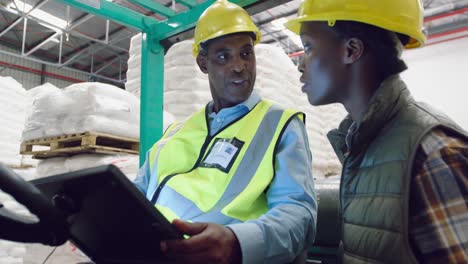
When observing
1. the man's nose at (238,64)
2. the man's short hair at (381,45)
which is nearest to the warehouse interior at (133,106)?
the man's nose at (238,64)

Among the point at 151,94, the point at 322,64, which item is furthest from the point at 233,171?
the point at 151,94

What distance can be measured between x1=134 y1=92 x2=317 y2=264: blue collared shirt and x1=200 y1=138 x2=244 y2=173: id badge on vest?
0.62 ft

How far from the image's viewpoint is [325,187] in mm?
2188

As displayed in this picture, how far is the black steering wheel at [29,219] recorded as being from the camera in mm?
877

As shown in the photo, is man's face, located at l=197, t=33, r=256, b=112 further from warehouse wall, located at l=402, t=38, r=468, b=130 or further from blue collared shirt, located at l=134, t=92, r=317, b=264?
warehouse wall, located at l=402, t=38, r=468, b=130

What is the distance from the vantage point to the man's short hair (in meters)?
1.27

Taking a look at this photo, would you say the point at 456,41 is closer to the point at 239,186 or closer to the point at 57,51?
the point at 239,186

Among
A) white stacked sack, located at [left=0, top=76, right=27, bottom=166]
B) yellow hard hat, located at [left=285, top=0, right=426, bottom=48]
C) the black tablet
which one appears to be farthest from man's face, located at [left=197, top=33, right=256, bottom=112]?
white stacked sack, located at [left=0, top=76, right=27, bottom=166]

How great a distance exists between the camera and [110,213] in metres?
1.00

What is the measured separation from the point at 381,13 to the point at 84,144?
2.74 m

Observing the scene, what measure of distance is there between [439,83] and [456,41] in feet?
3.16

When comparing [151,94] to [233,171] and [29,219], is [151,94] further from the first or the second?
[29,219]

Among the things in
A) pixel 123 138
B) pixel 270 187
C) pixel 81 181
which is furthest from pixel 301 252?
pixel 123 138

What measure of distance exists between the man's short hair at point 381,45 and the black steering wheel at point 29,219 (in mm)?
1056
